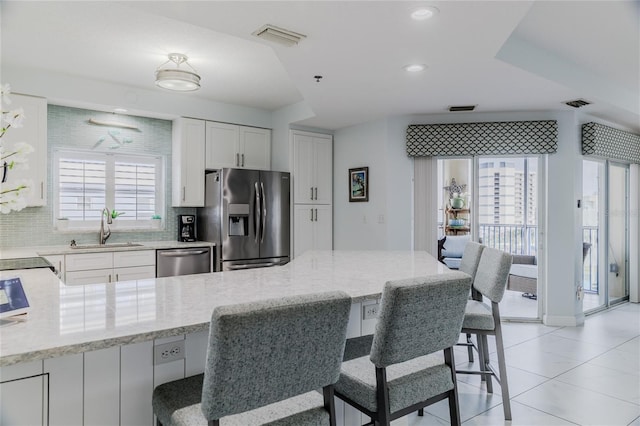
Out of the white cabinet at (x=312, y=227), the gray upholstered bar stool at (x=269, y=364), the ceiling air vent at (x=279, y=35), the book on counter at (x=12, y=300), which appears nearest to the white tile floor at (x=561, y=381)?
the gray upholstered bar stool at (x=269, y=364)

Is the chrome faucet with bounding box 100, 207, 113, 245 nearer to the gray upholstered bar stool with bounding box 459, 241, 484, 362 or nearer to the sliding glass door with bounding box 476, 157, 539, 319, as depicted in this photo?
the gray upholstered bar stool with bounding box 459, 241, 484, 362

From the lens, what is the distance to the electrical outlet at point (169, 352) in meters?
1.41

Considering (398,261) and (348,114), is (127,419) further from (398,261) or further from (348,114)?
(348,114)

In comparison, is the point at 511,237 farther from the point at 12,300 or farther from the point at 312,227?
the point at 12,300

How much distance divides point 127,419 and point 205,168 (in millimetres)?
3652

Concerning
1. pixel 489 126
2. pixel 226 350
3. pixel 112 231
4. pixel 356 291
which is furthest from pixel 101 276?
pixel 489 126

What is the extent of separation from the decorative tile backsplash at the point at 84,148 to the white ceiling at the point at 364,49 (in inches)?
20.9

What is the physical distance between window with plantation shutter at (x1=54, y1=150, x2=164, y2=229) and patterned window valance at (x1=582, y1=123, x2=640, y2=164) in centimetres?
498

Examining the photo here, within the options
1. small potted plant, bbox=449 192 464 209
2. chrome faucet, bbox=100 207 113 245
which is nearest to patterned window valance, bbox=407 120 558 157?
small potted plant, bbox=449 192 464 209

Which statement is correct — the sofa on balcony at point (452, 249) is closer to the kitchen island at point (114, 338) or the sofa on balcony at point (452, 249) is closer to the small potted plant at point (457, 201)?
the small potted plant at point (457, 201)

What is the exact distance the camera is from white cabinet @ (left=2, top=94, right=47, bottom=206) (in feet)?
11.9

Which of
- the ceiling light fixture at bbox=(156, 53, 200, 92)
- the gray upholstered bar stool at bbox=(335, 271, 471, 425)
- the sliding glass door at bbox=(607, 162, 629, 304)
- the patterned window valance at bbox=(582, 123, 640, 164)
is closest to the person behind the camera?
the gray upholstered bar stool at bbox=(335, 271, 471, 425)

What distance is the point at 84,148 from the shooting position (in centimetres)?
425

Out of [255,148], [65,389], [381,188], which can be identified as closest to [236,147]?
[255,148]
